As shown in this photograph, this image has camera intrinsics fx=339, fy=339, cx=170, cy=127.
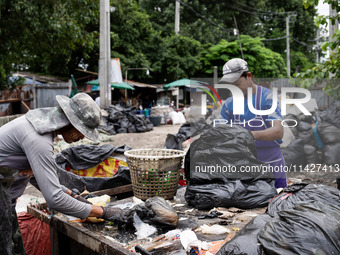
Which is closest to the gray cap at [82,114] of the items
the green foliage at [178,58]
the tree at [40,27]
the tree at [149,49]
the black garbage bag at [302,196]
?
the black garbage bag at [302,196]

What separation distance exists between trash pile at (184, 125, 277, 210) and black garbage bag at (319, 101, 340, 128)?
14.0ft

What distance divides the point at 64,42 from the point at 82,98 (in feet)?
29.3

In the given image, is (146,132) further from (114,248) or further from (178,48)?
(178,48)

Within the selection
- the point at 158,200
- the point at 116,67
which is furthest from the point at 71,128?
the point at 116,67

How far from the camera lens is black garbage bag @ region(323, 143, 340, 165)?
6238mm

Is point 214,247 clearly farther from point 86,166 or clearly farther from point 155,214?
point 86,166

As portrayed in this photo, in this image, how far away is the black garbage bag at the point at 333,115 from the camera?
643cm

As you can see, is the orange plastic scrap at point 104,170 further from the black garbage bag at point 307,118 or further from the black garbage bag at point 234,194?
the black garbage bag at point 307,118

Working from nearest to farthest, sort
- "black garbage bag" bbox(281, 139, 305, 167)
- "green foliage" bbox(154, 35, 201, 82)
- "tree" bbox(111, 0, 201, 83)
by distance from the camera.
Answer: "black garbage bag" bbox(281, 139, 305, 167), "tree" bbox(111, 0, 201, 83), "green foliage" bbox(154, 35, 201, 82)

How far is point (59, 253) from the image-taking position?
279cm

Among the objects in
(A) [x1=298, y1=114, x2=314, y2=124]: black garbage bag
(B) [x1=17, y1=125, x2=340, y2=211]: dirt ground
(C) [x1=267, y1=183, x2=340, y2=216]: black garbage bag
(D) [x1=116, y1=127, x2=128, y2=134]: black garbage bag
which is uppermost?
(A) [x1=298, y1=114, x2=314, y2=124]: black garbage bag

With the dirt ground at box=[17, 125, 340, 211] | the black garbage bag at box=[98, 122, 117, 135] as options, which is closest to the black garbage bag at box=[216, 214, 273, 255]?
the dirt ground at box=[17, 125, 340, 211]

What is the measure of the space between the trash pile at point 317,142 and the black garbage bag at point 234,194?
154 inches

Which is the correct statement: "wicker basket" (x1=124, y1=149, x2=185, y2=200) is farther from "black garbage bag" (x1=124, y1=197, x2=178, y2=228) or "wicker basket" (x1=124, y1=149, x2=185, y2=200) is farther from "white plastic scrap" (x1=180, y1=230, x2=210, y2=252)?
"white plastic scrap" (x1=180, y1=230, x2=210, y2=252)
